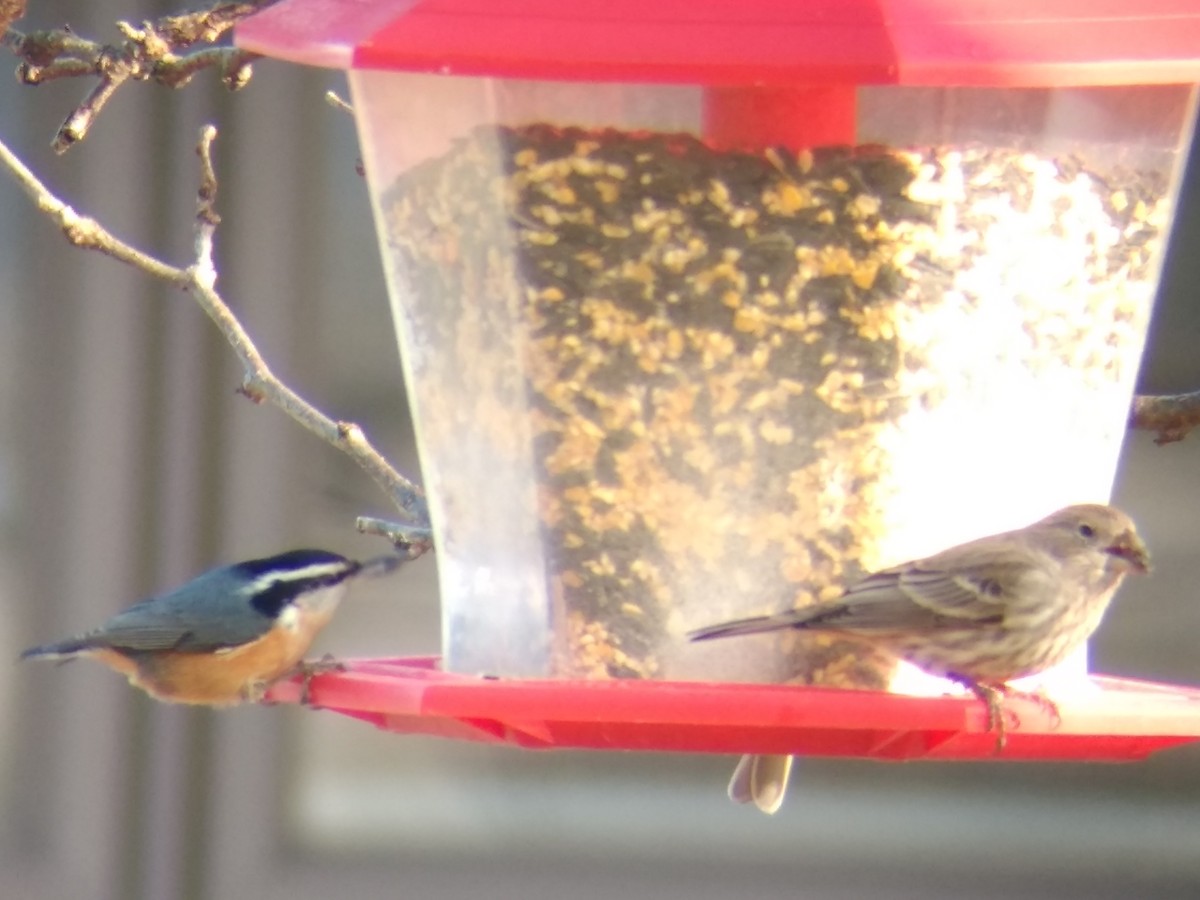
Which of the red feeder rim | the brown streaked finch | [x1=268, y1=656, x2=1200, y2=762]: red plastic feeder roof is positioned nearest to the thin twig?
[x1=268, y1=656, x2=1200, y2=762]: red plastic feeder roof

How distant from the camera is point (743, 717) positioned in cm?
243

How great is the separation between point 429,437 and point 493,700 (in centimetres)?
77

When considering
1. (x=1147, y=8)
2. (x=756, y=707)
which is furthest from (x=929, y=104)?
(x=756, y=707)

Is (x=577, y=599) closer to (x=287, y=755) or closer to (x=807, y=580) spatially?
(x=807, y=580)

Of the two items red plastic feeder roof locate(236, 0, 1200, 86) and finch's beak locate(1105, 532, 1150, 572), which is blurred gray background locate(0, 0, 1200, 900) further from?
red plastic feeder roof locate(236, 0, 1200, 86)

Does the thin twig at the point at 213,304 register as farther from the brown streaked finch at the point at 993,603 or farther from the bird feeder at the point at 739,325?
the brown streaked finch at the point at 993,603

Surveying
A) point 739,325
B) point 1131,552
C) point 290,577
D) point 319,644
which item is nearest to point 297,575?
point 290,577

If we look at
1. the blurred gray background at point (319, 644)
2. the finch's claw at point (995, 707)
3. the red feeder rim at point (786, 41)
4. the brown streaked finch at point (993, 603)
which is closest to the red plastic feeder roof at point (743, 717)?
the finch's claw at point (995, 707)

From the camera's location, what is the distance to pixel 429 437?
317 centimetres

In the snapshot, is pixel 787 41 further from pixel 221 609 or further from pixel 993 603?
pixel 221 609

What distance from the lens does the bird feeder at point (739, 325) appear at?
2766 millimetres

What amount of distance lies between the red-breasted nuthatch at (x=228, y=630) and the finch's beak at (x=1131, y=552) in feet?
3.73

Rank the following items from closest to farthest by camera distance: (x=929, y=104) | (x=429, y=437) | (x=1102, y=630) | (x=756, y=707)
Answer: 1. (x=756, y=707)
2. (x=929, y=104)
3. (x=429, y=437)
4. (x=1102, y=630)

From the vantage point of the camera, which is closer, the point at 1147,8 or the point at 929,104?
the point at 1147,8
